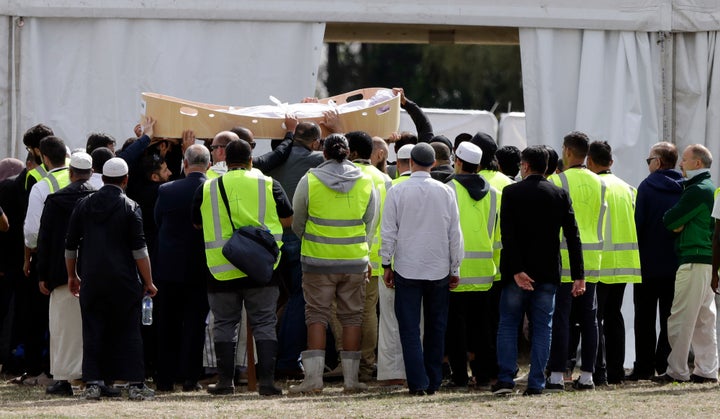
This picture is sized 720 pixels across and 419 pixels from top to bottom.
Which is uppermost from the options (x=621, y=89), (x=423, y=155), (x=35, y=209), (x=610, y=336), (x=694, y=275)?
(x=621, y=89)

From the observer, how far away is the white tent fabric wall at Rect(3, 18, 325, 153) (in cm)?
1201

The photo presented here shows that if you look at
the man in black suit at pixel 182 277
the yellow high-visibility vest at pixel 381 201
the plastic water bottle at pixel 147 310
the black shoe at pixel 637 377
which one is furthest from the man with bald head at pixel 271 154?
the black shoe at pixel 637 377

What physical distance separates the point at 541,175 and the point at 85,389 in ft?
11.7

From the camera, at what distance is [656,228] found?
10852mm

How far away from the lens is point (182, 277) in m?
9.77

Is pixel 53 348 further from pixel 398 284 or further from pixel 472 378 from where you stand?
pixel 472 378

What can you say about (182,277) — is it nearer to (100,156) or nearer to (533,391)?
(100,156)

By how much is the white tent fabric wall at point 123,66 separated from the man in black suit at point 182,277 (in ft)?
7.65

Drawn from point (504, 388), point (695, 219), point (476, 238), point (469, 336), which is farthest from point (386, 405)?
point (695, 219)

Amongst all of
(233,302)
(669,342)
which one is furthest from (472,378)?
(233,302)

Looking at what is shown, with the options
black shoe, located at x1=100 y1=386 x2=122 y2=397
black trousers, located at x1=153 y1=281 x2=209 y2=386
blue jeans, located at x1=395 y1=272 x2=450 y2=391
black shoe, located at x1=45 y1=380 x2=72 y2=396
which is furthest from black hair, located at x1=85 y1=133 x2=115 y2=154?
blue jeans, located at x1=395 y1=272 x2=450 y2=391

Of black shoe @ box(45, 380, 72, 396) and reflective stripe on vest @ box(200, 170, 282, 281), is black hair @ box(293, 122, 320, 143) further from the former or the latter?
black shoe @ box(45, 380, 72, 396)

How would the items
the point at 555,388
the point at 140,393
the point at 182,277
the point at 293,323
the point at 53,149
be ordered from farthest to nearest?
the point at 293,323 → the point at 53,149 → the point at 182,277 → the point at 555,388 → the point at 140,393

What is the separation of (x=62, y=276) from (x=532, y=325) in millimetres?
3369
